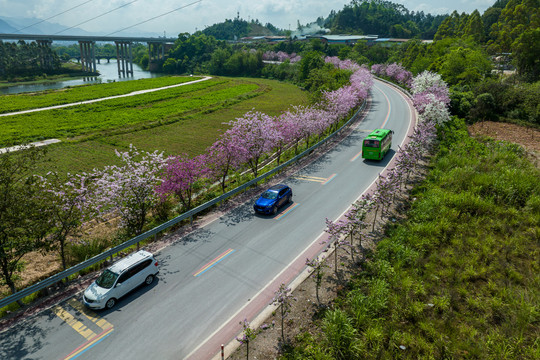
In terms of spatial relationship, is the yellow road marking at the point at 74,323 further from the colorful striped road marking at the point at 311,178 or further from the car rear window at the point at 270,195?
the colorful striped road marking at the point at 311,178

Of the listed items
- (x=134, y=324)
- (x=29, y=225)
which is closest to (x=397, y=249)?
(x=134, y=324)

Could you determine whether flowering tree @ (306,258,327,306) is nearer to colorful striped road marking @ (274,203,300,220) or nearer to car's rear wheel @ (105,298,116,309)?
colorful striped road marking @ (274,203,300,220)

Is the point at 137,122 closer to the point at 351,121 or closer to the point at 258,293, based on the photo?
the point at 351,121

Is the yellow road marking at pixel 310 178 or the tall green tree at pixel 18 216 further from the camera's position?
the yellow road marking at pixel 310 178

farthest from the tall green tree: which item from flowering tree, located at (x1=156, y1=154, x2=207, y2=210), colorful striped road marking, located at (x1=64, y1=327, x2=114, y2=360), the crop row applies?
the crop row

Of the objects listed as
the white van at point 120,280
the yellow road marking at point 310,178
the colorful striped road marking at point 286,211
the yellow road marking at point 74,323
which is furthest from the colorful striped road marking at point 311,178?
the yellow road marking at point 74,323

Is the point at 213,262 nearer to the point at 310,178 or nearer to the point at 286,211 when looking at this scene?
the point at 286,211
